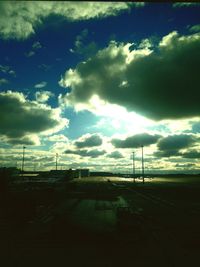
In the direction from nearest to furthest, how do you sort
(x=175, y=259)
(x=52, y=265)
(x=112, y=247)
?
(x=52, y=265)
(x=175, y=259)
(x=112, y=247)

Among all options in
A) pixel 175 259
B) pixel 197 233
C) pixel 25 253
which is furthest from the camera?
pixel 197 233

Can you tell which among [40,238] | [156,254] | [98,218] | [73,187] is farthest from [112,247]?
[73,187]

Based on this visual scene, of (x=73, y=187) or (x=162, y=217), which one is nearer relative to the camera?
(x=162, y=217)

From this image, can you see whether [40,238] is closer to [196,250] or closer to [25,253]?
[25,253]

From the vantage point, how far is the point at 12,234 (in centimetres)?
2459

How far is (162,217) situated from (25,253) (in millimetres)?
18969

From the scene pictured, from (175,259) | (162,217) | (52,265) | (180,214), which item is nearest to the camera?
(52,265)

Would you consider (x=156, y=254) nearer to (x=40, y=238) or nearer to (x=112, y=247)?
(x=112, y=247)

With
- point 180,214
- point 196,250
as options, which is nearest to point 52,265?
point 196,250

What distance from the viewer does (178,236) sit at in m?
23.0

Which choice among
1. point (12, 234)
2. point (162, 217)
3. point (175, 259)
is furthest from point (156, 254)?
point (162, 217)

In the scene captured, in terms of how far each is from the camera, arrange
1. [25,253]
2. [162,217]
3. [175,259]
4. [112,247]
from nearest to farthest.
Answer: [175,259] → [25,253] → [112,247] → [162,217]

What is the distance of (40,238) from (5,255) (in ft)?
17.2

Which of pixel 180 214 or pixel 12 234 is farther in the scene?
pixel 180 214
